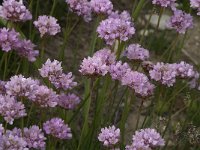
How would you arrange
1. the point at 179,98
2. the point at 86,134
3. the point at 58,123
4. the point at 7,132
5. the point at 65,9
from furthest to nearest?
the point at 65,9
the point at 179,98
the point at 86,134
the point at 58,123
the point at 7,132

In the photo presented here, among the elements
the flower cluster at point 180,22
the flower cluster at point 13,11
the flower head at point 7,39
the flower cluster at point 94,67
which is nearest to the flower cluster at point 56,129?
the flower cluster at point 94,67

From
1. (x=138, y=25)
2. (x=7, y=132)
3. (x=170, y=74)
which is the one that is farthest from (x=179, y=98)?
(x=7, y=132)

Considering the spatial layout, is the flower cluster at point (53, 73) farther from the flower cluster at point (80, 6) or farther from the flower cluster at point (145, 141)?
the flower cluster at point (80, 6)

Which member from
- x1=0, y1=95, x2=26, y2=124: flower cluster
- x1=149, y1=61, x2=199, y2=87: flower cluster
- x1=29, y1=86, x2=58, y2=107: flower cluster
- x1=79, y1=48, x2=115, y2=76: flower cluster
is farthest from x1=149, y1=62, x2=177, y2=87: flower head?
x1=0, y1=95, x2=26, y2=124: flower cluster

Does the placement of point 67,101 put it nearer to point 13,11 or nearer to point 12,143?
point 13,11

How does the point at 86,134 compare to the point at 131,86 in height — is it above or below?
below

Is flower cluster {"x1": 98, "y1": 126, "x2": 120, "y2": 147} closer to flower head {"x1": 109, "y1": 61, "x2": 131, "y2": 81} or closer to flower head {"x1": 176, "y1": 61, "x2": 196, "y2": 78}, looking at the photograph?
flower head {"x1": 109, "y1": 61, "x2": 131, "y2": 81}

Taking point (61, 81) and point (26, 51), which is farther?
point (26, 51)

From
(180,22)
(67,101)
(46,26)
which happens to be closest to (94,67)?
(67,101)

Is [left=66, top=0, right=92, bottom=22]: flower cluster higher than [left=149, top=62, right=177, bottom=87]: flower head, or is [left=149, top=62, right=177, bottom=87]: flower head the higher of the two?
[left=66, top=0, right=92, bottom=22]: flower cluster

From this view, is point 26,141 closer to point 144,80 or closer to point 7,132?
point 7,132

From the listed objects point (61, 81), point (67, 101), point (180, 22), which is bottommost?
point (67, 101)
